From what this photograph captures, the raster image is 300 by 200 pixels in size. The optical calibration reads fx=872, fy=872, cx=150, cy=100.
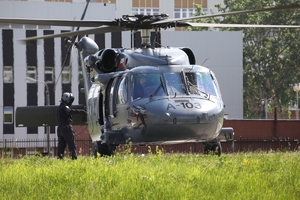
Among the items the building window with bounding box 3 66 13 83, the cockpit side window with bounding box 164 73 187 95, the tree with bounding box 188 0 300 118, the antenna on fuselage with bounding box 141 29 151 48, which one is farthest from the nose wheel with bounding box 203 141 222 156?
the tree with bounding box 188 0 300 118

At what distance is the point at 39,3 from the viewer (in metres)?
79.1

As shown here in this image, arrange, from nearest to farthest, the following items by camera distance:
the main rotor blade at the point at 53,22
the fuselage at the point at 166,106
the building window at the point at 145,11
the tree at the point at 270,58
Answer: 1. the main rotor blade at the point at 53,22
2. the fuselage at the point at 166,106
3. the tree at the point at 270,58
4. the building window at the point at 145,11

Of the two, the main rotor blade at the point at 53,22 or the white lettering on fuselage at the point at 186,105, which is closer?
the main rotor blade at the point at 53,22

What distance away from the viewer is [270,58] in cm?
9031

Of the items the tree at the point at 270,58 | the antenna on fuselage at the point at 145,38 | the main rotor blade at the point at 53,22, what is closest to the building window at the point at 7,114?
the tree at the point at 270,58

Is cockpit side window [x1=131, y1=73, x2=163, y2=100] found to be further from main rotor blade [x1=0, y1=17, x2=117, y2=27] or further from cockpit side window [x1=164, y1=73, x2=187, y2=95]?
main rotor blade [x1=0, y1=17, x2=117, y2=27]

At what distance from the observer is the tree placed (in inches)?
3548

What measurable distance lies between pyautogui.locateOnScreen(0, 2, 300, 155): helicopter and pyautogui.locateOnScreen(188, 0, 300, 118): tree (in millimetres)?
68069

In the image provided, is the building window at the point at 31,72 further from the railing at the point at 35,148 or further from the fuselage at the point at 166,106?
the fuselage at the point at 166,106

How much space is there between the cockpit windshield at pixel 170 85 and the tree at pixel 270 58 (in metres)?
69.0

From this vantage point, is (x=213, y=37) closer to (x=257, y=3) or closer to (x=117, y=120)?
(x=257, y=3)

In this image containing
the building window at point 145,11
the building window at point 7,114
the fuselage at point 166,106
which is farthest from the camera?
the building window at point 145,11

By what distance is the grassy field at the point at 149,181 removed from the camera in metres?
11.6

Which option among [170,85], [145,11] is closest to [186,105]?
[170,85]
